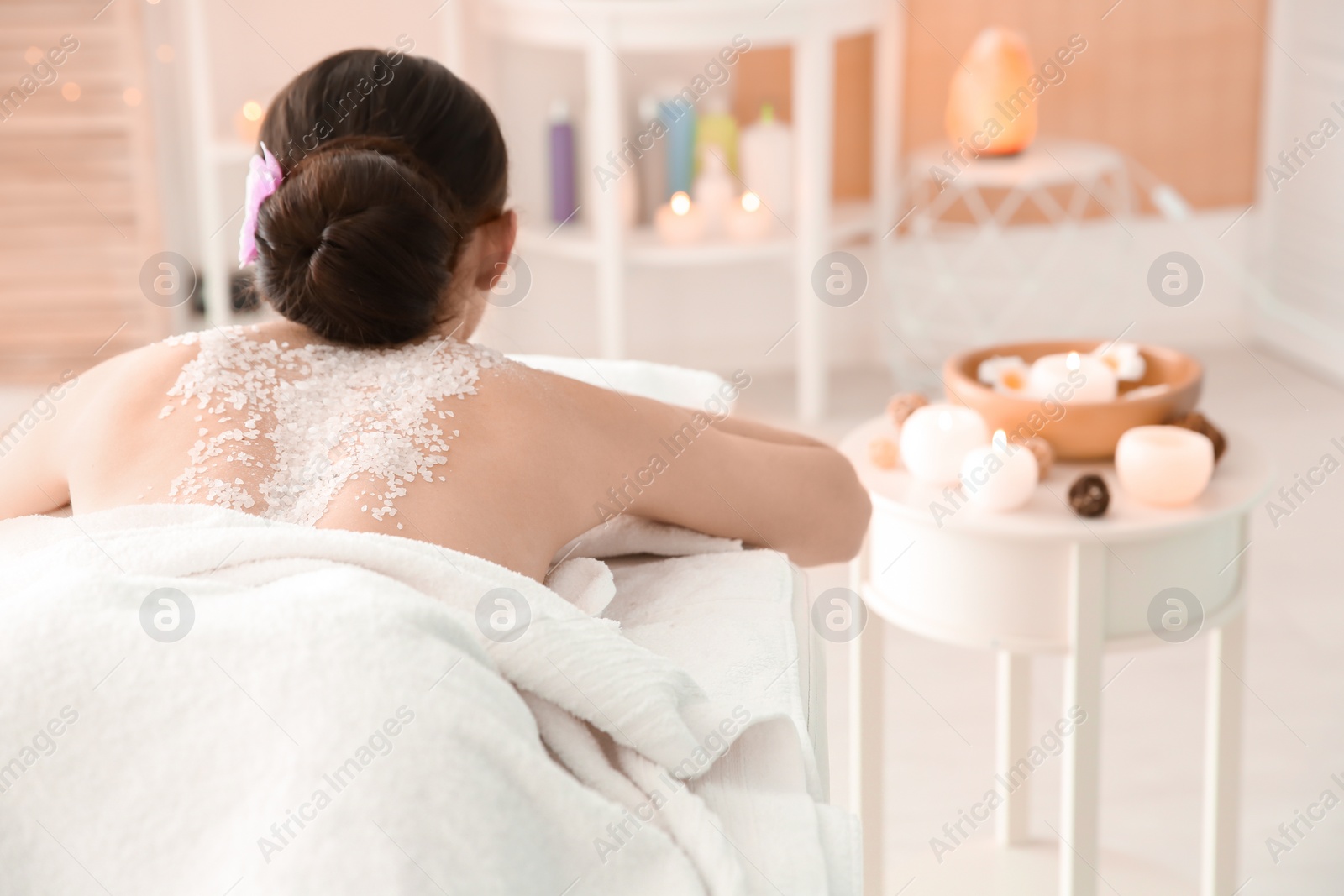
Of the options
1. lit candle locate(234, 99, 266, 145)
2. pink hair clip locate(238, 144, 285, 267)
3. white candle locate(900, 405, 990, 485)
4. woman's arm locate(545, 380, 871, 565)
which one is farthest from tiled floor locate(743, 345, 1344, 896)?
lit candle locate(234, 99, 266, 145)

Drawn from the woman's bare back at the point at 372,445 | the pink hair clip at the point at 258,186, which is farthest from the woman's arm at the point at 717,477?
the pink hair clip at the point at 258,186

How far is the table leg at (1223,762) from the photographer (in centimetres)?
133

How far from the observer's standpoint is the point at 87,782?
0.62 m

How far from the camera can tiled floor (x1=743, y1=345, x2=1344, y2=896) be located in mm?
1587

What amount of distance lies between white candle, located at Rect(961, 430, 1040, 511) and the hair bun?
52cm

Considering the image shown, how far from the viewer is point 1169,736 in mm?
1829

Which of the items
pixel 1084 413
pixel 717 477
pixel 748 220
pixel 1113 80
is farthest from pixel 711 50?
pixel 717 477

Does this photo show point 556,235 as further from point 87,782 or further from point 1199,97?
point 87,782

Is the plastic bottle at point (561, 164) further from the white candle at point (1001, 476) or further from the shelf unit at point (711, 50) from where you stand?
the white candle at point (1001, 476)

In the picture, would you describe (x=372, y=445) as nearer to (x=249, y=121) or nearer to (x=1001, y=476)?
(x=1001, y=476)

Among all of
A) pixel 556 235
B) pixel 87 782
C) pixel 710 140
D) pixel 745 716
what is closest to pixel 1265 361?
pixel 710 140

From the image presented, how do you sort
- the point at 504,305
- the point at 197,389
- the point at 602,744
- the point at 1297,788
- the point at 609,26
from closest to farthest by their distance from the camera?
the point at 602,744, the point at 197,389, the point at 1297,788, the point at 609,26, the point at 504,305

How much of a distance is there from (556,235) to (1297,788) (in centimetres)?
176

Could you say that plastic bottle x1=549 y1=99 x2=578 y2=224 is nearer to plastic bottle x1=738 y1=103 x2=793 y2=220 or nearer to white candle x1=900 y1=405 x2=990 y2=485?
plastic bottle x1=738 y1=103 x2=793 y2=220
